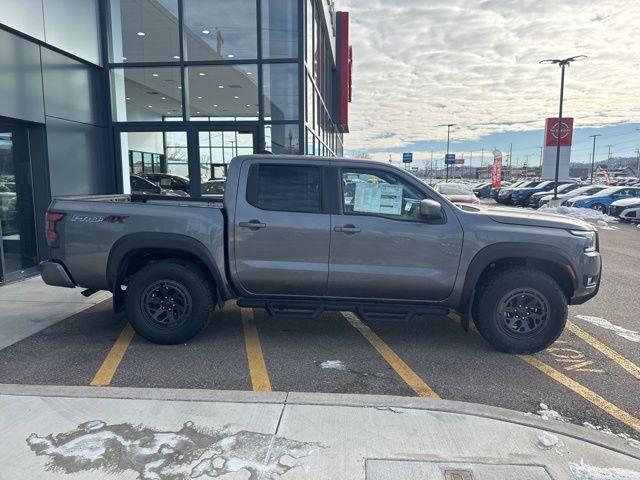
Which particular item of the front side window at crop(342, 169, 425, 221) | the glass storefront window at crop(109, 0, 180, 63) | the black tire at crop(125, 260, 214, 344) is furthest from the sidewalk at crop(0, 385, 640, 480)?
the glass storefront window at crop(109, 0, 180, 63)

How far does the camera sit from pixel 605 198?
68.5ft

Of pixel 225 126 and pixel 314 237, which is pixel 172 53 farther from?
pixel 314 237

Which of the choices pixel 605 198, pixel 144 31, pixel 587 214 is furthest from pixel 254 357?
pixel 605 198

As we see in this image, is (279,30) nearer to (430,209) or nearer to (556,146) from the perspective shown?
(430,209)

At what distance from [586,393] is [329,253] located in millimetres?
2471

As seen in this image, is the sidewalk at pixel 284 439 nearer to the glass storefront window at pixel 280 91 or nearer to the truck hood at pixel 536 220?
the truck hood at pixel 536 220

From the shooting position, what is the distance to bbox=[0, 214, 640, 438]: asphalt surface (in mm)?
3893

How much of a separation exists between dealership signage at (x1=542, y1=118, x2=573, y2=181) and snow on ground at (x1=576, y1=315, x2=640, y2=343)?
33.1 m

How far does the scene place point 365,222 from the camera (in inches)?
181

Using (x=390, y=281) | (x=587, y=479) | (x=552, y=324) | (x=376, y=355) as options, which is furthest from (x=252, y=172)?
(x=587, y=479)

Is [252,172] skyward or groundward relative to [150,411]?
skyward

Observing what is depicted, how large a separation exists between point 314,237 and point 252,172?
93 centimetres

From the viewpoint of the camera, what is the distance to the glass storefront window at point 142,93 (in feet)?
33.1

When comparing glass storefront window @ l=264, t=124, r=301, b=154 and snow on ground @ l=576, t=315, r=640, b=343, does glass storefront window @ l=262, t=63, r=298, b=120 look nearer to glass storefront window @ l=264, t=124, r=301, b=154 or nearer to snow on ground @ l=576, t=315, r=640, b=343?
glass storefront window @ l=264, t=124, r=301, b=154
